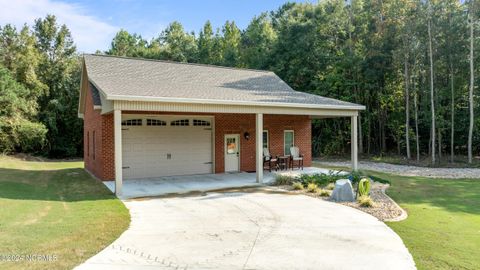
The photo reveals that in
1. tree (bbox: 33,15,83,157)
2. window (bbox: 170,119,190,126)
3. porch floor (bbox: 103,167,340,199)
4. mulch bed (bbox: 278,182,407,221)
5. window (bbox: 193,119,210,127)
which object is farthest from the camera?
tree (bbox: 33,15,83,157)

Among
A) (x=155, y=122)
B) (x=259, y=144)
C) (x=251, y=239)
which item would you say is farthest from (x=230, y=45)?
(x=251, y=239)

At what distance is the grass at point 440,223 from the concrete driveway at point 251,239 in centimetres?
30

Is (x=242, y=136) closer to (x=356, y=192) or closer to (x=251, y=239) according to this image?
(x=356, y=192)

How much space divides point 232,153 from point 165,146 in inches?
110

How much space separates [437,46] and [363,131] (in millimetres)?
6603

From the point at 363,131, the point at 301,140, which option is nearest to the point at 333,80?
the point at 363,131

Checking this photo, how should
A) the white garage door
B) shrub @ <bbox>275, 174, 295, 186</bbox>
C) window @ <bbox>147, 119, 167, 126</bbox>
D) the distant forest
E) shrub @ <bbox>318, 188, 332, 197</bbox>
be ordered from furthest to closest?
the distant forest → window @ <bbox>147, 119, 167, 126</bbox> → the white garage door → shrub @ <bbox>275, 174, 295, 186</bbox> → shrub @ <bbox>318, 188, 332, 197</bbox>

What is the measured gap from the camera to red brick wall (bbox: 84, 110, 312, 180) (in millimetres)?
11859

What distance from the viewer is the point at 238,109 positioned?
10.9m

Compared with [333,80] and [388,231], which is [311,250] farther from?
[333,80]

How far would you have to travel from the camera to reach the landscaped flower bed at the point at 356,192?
7.55 metres

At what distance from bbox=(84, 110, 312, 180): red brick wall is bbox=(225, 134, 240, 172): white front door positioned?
16 centimetres

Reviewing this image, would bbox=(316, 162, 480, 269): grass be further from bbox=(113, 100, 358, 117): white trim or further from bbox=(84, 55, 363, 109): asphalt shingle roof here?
bbox=(84, 55, 363, 109): asphalt shingle roof

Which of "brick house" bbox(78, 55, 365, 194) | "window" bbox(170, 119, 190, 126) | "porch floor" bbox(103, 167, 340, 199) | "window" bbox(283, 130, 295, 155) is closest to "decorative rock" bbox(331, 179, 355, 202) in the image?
"porch floor" bbox(103, 167, 340, 199)
